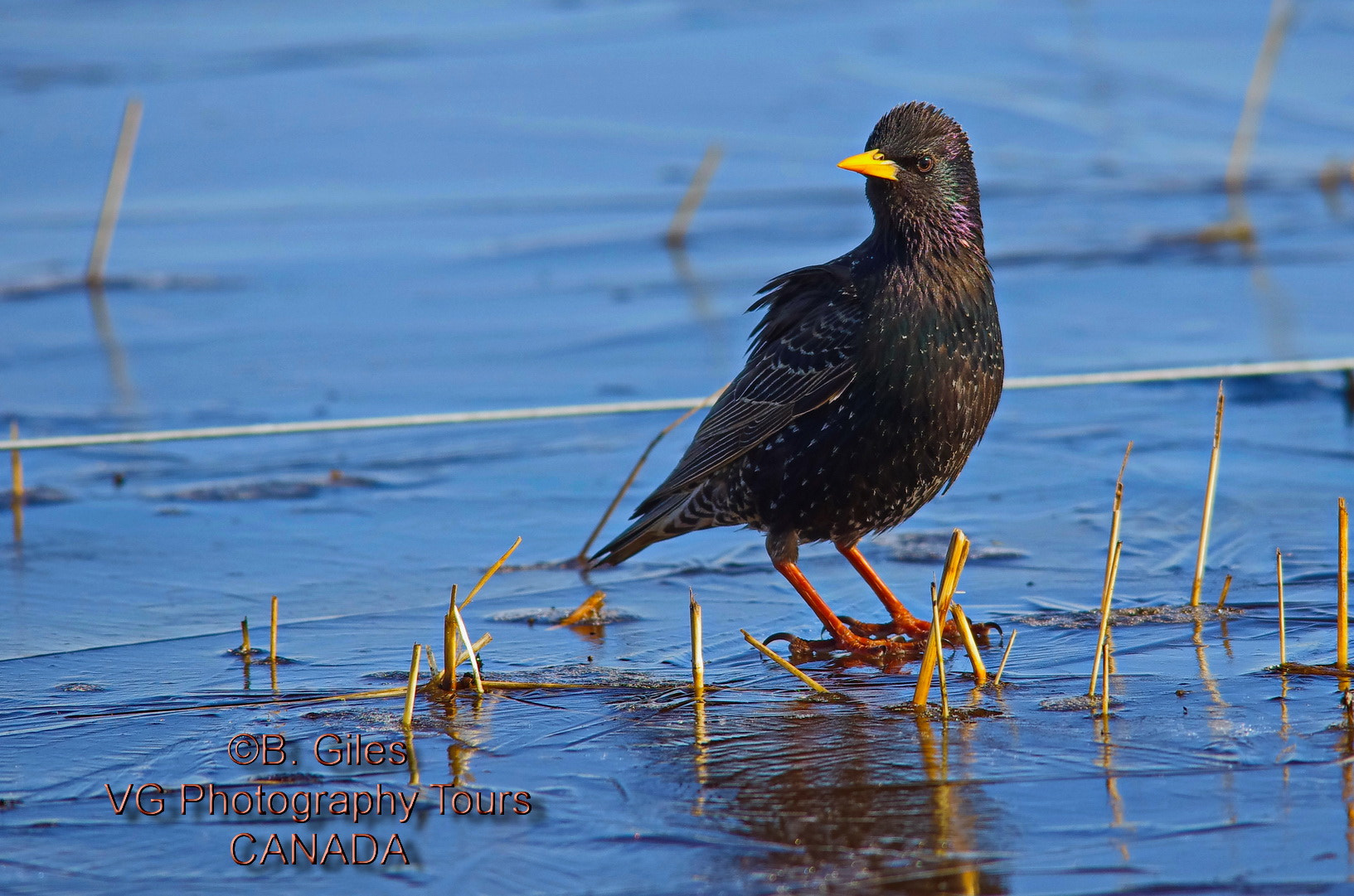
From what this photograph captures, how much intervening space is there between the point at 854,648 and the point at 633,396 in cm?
282

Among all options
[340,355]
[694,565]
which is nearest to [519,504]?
[694,565]

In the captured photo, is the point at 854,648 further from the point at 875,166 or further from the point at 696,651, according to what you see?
the point at 875,166

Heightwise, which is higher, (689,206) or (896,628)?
(689,206)

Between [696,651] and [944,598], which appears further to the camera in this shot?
[696,651]

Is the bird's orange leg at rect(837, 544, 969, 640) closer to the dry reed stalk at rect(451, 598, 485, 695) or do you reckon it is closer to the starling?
the starling

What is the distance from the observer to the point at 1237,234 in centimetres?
975

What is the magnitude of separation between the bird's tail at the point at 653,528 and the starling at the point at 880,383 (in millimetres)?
18

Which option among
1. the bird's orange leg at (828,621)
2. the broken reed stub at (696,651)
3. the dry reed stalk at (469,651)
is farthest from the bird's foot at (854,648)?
the dry reed stalk at (469,651)

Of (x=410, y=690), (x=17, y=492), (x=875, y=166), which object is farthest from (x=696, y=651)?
(x=17, y=492)

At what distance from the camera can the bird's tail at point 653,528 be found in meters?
5.15

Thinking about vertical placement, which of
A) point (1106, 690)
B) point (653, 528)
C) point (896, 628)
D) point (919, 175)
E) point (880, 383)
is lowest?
point (1106, 690)

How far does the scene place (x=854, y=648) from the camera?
15.0 ft

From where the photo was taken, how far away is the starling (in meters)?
4.70

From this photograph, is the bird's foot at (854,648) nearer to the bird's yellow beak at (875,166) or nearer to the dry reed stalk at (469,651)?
the dry reed stalk at (469,651)
